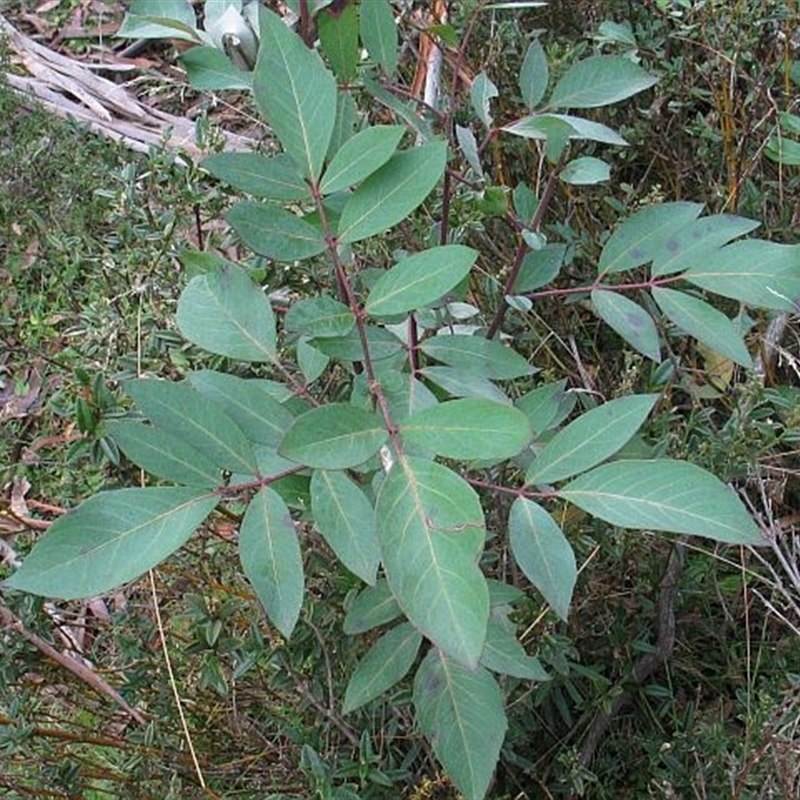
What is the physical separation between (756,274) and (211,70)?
588 millimetres

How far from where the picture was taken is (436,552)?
0.77m

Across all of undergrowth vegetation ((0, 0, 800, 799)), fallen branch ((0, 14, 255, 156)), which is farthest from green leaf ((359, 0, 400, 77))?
fallen branch ((0, 14, 255, 156))

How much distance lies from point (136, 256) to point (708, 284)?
0.79m

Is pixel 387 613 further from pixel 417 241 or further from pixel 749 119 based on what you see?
pixel 749 119

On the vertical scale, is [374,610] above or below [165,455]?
below

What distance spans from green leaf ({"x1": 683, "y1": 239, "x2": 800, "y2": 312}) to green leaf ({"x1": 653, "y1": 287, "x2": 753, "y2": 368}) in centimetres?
2

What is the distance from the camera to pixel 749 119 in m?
1.95

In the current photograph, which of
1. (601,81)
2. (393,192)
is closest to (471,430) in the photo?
(393,192)

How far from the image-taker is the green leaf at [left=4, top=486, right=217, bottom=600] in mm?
818

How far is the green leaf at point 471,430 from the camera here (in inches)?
32.2

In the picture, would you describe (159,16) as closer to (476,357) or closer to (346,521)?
(476,357)

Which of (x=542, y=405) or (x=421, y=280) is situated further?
(x=542, y=405)

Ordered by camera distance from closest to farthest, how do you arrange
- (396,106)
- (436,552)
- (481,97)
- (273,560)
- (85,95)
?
(436,552) < (273,560) < (396,106) < (481,97) < (85,95)

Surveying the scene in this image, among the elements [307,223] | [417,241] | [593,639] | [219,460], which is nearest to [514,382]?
[417,241]
